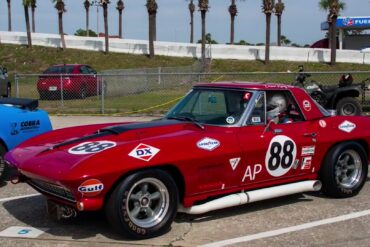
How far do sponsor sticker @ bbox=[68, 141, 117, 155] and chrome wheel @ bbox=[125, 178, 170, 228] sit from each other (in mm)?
446

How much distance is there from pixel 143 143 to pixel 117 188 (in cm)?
50

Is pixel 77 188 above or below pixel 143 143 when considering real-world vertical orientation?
below

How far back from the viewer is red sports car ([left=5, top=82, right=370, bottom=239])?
4.54 metres

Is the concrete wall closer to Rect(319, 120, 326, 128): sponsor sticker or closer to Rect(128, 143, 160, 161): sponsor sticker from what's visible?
Rect(319, 120, 326, 128): sponsor sticker

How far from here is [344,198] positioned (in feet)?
20.5

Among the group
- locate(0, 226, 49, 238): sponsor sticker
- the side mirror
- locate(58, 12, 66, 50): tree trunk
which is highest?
locate(58, 12, 66, 50): tree trunk

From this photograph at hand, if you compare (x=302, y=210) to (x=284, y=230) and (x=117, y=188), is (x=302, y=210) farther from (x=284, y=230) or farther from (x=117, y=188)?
(x=117, y=188)

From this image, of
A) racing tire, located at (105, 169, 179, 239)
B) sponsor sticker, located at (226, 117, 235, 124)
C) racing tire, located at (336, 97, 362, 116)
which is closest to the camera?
racing tire, located at (105, 169, 179, 239)

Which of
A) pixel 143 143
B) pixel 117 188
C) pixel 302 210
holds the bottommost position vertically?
pixel 302 210

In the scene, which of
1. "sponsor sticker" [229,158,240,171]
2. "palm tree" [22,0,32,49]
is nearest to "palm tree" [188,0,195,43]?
"palm tree" [22,0,32,49]

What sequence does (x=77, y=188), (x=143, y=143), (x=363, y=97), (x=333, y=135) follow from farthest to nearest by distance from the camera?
(x=363, y=97) → (x=333, y=135) → (x=143, y=143) → (x=77, y=188)

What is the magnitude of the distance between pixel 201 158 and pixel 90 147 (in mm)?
1018

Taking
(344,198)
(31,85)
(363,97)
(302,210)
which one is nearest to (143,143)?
(302,210)

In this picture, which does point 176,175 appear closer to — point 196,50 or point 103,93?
point 103,93
